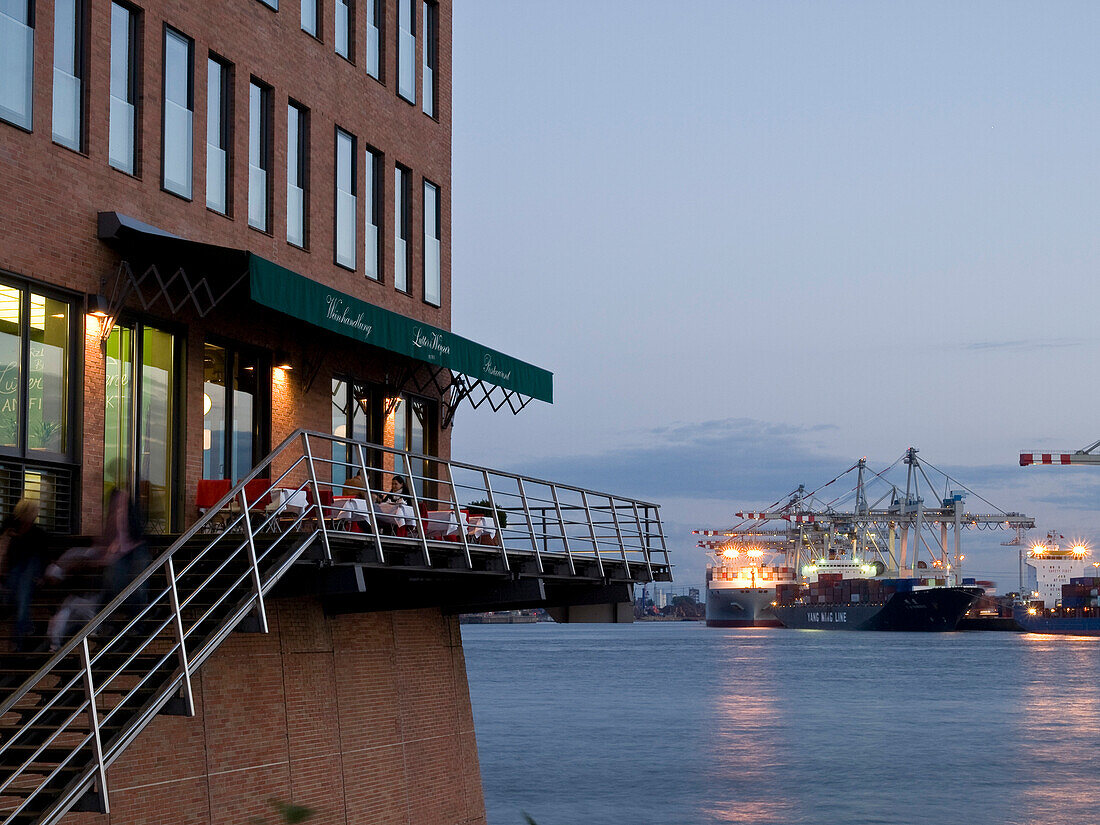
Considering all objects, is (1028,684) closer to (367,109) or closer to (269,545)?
(367,109)

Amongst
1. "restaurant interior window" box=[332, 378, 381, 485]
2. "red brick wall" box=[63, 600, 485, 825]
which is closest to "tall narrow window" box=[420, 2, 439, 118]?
"restaurant interior window" box=[332, 378, 381, 485]

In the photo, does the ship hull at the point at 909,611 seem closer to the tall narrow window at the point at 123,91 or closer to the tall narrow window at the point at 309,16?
the tall narrow window at the point at 309,16

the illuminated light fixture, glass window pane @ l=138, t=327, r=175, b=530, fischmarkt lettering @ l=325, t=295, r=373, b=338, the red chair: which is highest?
fischmarkt lettering @ l=325, t=295, r=373, b=338

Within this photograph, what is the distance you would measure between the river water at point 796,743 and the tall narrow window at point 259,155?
24.7ft

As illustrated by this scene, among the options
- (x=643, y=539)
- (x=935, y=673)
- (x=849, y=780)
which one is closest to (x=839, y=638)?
(x=935, y=673)

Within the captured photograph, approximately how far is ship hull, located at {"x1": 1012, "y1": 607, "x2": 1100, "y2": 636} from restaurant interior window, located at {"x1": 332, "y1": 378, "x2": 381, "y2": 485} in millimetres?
167103

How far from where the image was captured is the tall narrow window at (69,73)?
45.7ft

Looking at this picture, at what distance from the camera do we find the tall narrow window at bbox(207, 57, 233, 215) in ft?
54.1

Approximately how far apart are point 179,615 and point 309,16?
417 inches

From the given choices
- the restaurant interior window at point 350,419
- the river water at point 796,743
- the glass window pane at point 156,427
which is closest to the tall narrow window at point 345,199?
the restaurant interior window at point 350,419

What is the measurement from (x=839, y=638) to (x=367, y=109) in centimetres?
15970

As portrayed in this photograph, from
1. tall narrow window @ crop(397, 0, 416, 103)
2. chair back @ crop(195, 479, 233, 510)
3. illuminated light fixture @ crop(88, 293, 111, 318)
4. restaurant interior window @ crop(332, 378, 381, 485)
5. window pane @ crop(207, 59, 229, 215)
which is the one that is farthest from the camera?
tall narrow window @ crop(397, 0, 416, 103)

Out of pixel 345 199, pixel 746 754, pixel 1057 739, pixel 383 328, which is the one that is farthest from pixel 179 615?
pixel 1057 739

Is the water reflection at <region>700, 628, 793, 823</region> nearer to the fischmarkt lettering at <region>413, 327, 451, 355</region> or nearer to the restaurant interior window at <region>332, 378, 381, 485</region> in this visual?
the restaurant interior window at <region>332, 378, 381, 485</region>
